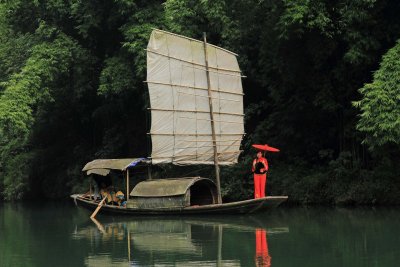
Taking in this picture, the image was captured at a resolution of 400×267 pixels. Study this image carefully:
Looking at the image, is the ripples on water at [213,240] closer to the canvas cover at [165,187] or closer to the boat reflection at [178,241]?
the boat reflection at [178,241]

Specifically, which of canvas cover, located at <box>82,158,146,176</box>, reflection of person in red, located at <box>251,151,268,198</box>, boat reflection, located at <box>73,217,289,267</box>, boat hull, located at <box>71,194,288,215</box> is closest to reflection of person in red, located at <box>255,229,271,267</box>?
boat reflection, located at <box>73,217,289,267</box>

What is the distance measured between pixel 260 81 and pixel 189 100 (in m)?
3.06

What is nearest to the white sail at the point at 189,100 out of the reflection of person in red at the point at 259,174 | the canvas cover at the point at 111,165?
the canvas cover at the point at 111,165

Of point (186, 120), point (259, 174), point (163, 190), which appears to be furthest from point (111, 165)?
point (259, 174)

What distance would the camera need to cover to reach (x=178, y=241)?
33.9 ft

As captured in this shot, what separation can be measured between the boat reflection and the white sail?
170cm

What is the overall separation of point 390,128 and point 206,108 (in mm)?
3995

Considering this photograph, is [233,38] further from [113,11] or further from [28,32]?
[28,32]

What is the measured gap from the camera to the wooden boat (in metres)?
14.2

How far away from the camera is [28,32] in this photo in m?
21.3

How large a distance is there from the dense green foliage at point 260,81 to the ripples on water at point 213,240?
1.50 meters

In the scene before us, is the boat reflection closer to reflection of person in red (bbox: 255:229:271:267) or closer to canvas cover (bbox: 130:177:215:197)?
reflection of person in red (bbox: 255:229:271:267)

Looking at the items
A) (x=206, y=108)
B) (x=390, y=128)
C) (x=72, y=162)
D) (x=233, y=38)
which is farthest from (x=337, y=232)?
(x=72, y=162)

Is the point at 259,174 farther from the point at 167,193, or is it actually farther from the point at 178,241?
the point at 178,241
